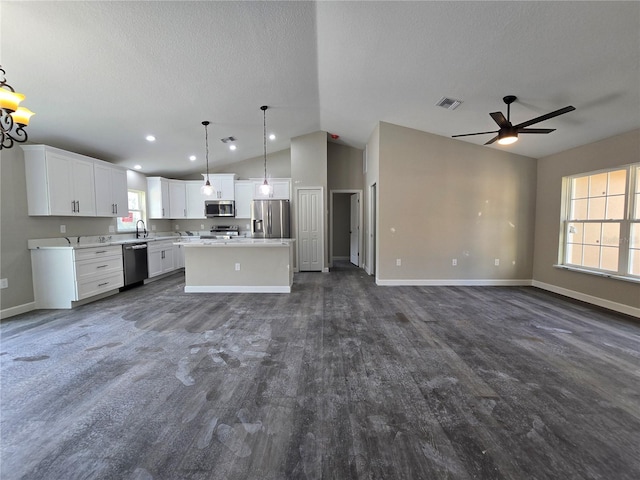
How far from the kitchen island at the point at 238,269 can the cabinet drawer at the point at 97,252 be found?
1171mm

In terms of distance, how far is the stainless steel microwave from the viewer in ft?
23.6

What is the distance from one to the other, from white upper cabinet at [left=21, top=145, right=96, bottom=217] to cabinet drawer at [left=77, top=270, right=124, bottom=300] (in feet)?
3.51

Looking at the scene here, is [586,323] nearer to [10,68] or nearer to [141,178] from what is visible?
[10,68]

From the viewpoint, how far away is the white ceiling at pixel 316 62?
2.36 metres

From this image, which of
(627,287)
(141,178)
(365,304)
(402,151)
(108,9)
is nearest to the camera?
(108,9)

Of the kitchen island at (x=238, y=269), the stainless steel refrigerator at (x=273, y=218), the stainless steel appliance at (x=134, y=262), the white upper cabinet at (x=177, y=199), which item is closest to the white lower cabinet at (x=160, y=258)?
the stainless steel appliance at (x=134, y=262)

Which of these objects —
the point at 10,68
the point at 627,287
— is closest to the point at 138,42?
the point at 10,68

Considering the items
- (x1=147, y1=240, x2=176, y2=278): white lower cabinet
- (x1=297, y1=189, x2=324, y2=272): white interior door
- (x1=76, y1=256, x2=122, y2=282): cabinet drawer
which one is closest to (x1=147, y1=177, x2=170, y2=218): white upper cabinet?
(x1=147, y1=240, x2=176, y2=278): white lower cabinet

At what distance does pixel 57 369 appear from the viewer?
7.63 ft

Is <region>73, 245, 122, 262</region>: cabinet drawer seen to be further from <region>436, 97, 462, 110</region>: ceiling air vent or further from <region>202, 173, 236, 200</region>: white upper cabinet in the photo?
<region>436, 97, 462, 110</region>: ceiling air vent

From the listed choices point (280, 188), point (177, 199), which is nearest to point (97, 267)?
point (177, 199)

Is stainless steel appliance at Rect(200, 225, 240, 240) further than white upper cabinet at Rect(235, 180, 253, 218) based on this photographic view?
Yes

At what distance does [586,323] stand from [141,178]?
850 cm

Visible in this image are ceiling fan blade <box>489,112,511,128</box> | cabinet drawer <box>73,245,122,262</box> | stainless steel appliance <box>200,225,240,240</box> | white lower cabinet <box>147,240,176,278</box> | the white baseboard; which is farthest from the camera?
stainless steel appliance <box>200,225,240,240</box>
